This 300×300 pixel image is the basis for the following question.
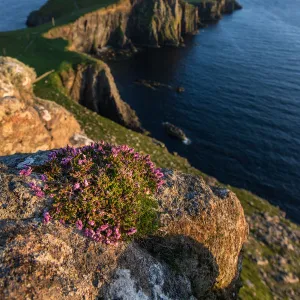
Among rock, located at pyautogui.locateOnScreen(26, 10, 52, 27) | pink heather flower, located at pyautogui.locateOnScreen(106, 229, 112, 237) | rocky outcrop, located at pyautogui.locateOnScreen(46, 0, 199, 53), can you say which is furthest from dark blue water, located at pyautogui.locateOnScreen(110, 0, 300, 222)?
pink heather flower, located at pyautogui.locateOnScreen(106, 229, 112, 237)

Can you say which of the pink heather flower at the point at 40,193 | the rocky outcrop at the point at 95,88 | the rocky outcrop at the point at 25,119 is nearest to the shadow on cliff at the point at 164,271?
the pink heather flower at the point at 40,193

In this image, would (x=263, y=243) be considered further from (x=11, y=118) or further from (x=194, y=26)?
(x=194, y=26)

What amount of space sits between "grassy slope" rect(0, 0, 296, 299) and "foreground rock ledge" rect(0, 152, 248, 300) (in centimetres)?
1010

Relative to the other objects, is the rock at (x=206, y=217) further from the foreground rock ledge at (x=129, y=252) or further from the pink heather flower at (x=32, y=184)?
the pink heather flower at (x=32, y=184)

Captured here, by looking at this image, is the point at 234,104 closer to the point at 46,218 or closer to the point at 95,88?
the point at 95,88

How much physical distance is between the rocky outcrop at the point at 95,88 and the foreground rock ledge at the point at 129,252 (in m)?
44.1

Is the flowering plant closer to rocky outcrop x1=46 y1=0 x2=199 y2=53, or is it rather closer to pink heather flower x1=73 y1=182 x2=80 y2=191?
pink heather flower x1=73 y1=182 x2=80 y2=191

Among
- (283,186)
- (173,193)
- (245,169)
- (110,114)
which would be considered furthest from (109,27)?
(173,193)

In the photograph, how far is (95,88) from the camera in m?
53.7

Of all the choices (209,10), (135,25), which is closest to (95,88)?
(135,25)

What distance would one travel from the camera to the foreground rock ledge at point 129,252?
6.27 metres

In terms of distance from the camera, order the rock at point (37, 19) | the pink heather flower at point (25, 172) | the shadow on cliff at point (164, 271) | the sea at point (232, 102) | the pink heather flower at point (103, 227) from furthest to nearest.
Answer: the rock at point (37, 19)
the sea at point (232, 102)
the pink heather flower at point (25, 172)
the pink heather flower at point (103, 227)
the shadow on cliff at point (164, 271)

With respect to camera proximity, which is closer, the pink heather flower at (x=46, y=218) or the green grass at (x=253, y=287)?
the pink heather flower at (x=46, y=218)

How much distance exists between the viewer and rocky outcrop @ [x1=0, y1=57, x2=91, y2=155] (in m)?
17.8
